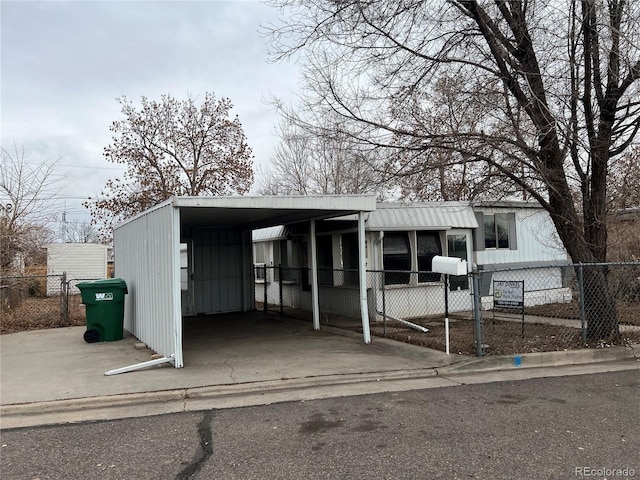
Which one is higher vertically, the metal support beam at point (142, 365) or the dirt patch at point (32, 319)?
the dirt patch at point (32, 319)

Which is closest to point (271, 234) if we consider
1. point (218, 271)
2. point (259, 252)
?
point (218, 271)

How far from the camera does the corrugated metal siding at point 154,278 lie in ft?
23.8

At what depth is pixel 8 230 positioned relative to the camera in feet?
46.7

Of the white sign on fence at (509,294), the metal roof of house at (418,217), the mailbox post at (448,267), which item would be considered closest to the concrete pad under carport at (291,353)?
the mailbox post at (448,267)

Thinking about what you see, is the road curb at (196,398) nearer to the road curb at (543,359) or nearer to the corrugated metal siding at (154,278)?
the road curb at (543,359)

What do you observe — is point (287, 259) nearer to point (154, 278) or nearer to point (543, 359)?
point (154, 278)

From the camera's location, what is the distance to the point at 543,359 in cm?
757

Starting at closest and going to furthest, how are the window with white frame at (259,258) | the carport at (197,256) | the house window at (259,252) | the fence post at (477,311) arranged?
the carport at (197,256) < the fence post at (477,311) < the window with white frame at (259,258) < the house window at (259,252)

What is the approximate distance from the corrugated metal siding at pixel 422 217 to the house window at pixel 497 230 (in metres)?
0.61

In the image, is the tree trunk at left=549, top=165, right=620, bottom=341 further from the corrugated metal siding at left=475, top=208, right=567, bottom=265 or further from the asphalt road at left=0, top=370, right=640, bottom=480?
the corrugated metal siding at left=475, top=208, right=567, bottom=265

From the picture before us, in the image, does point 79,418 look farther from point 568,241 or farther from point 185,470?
point 568,241

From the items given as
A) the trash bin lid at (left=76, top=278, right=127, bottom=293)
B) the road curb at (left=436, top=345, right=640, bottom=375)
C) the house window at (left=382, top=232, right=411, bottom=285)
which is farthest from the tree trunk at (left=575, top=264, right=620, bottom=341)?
the trash bin lid at (left=76, top=278, right=127, bottom=293)

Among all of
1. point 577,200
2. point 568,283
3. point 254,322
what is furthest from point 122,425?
point 568,283

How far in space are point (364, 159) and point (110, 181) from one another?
1672 cm
